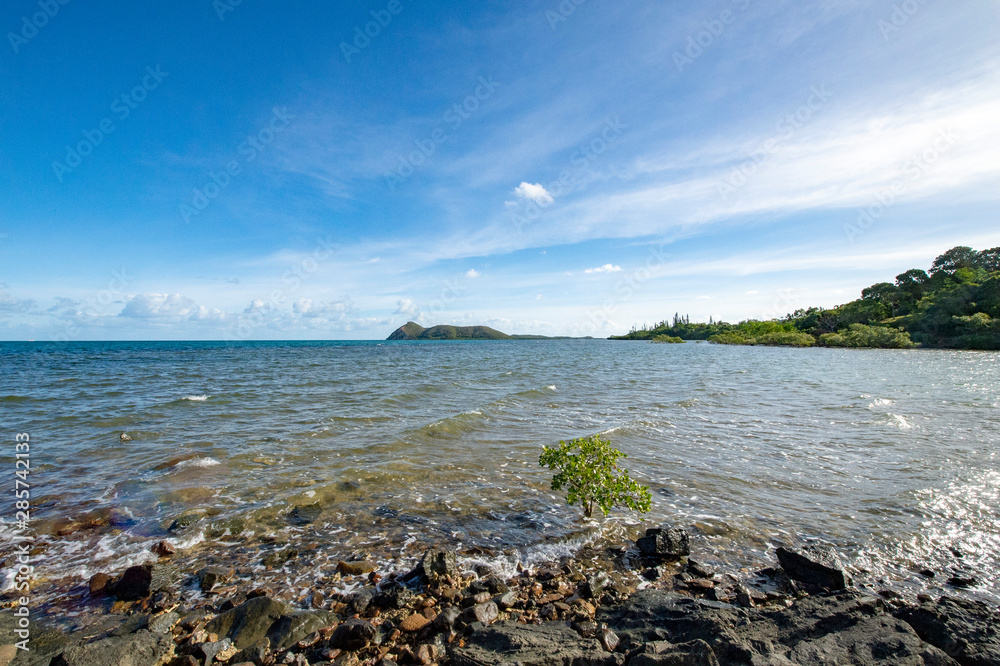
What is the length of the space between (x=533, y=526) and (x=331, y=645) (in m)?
4.65

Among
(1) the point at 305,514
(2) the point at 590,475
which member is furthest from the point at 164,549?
(2) the point at 590,475

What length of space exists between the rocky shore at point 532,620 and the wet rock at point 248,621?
0.02 metres

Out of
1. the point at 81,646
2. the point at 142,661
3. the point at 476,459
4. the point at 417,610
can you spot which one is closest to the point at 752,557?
the point at 417,610

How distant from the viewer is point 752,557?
7.43 meters

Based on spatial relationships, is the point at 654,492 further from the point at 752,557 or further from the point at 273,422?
the point at 273,422

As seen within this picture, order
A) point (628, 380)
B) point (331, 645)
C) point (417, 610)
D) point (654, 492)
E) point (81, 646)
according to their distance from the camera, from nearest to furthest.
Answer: point (81, 646)
point (331, 645)
point (417, 610)
point (654, 492)
point (628, 380)

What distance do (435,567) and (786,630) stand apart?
4.84 meters

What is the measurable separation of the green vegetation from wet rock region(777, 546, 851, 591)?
3979 inches

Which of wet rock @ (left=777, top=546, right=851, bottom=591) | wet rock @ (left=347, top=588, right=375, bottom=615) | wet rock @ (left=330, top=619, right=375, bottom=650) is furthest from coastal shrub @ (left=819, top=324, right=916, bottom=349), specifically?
wet rock @ (left=330, top=619, right=375, bottom=650)

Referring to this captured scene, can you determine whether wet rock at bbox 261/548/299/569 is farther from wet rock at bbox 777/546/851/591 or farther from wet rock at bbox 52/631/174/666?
wet rock at bbox 777/546/851/591

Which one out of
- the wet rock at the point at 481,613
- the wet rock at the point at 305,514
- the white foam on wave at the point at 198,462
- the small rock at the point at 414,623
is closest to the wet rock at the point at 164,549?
the wet rock at the point at 305,514

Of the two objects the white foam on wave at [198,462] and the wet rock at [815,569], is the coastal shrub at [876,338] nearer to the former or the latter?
the wet rock at [815,569]

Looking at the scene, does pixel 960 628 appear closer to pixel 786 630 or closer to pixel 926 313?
pixel 786 630

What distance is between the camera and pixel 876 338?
85.0 metres
